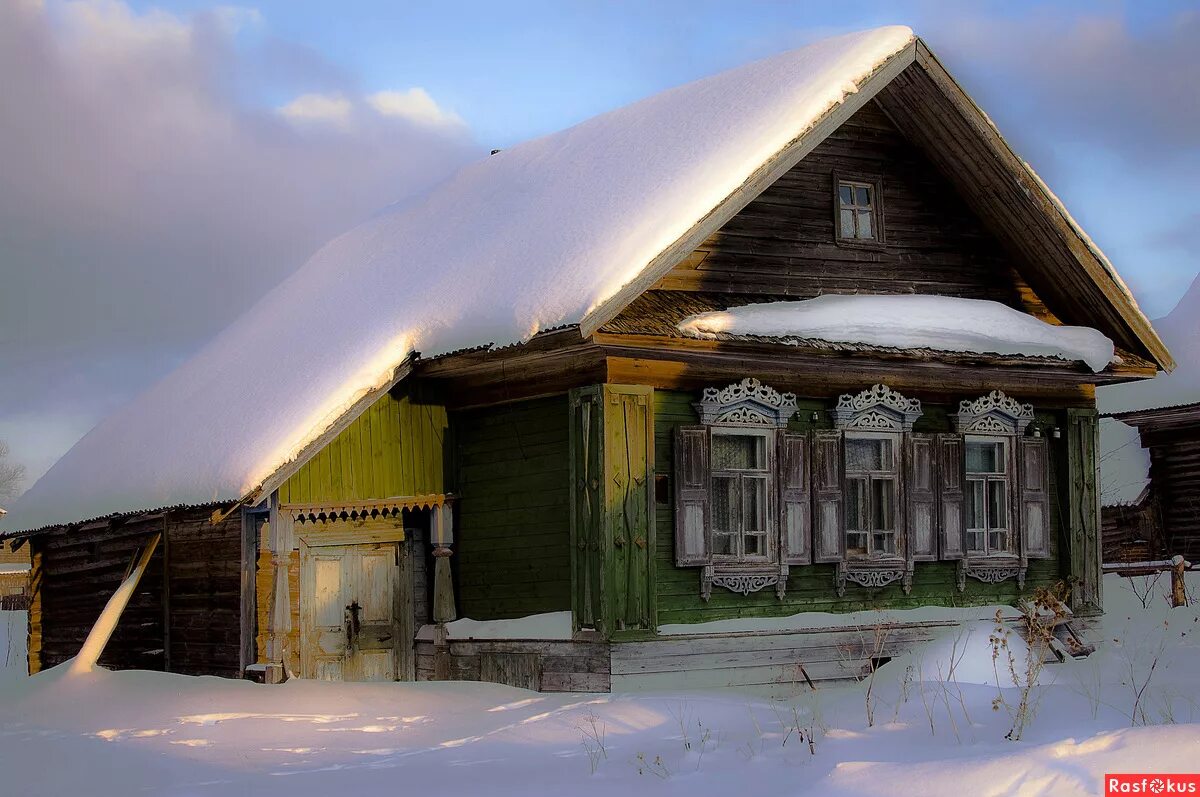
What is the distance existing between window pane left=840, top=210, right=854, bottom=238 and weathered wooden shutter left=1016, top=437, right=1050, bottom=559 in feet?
9.62

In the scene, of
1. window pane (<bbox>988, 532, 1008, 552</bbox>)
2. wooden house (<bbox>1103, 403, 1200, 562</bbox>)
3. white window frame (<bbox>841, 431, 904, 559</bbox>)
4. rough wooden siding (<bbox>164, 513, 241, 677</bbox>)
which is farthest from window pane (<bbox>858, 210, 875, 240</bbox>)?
wooden house (<bbox>1103, 403, 1200, 562</bbox>)

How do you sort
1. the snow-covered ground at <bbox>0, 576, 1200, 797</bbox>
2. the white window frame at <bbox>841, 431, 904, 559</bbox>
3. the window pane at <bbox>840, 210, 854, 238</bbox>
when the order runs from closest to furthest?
the snow-covered ground at <bbox>0, 576, 1200, 797</bbox>, the white window frame at <bbox>841, 431, 904, 559</bbox>, the window pane at <bbox>840, 210, 854, 238</bbox>

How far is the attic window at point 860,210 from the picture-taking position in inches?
603

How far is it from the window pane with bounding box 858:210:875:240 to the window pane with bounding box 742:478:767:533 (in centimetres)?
293

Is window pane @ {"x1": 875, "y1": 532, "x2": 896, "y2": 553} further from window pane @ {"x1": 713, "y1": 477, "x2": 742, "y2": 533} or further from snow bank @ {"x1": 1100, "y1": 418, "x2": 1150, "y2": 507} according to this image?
snow bank @ {"x1": 1100, "y1": 418, "x2": 1150, "y2": 507}

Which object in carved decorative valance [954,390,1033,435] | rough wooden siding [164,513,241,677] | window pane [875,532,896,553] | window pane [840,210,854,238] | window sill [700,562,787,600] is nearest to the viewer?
window sill [700,562,787,600]

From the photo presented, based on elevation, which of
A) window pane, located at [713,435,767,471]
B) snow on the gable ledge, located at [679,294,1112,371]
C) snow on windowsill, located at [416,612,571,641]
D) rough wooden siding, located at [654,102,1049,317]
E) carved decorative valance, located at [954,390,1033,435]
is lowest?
snow on windowsill, located at [416,612,571,641]

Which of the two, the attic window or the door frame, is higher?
the attic window

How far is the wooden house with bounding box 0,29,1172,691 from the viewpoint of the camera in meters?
13.4

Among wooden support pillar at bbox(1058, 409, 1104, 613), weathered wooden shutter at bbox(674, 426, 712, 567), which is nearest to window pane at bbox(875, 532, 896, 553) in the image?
weathered wooden shutter at bbox(674, 426, 712, 567)

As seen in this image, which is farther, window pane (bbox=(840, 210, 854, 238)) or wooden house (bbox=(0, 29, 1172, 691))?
window pane (bbox=(840, 210, 854, 238))

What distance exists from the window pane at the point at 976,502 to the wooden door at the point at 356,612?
5920 millimetres

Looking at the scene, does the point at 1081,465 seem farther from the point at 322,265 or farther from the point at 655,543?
the point at 322,265

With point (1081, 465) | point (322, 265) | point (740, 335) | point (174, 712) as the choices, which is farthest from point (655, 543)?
point (322, 265)
